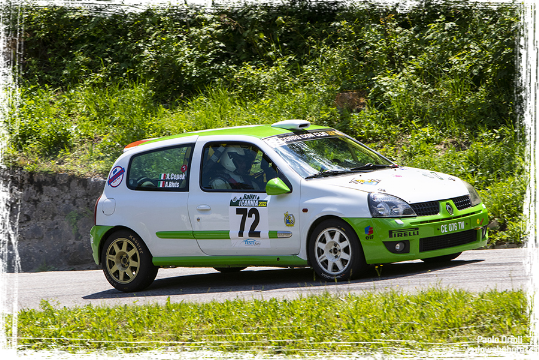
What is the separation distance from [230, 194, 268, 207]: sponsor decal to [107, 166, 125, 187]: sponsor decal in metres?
1.75

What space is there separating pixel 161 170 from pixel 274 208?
5.56ft

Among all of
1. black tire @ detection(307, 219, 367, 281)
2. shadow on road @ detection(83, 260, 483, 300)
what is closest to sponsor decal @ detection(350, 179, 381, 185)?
black tire @ detection(307, 219, 367, 281)

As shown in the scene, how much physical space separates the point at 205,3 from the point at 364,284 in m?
11.7

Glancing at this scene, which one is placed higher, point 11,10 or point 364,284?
point 11,10

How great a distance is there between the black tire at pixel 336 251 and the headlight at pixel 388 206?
32 cm

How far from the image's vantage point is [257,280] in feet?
26.5

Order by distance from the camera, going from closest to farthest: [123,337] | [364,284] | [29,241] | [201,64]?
1. [123,337]
2. [364,284]
3. [29,241]
4. [201,64]

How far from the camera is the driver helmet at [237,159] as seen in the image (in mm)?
7371

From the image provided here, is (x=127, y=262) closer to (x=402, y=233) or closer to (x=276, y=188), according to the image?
(x=276, y=188)

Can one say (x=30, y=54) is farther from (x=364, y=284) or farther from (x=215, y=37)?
(x=364, y=284)

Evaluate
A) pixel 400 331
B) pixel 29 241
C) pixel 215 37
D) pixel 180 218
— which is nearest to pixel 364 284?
pixel 400 331

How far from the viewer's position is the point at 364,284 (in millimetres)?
6453

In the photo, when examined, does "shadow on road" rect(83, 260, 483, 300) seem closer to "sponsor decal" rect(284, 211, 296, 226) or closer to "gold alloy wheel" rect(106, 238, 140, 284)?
"gold alloy wheel" rect(106, 238, 140, 284)

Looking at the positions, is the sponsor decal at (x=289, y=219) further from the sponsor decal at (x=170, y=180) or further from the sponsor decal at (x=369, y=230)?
the sponsor decal at (x=170, y=180)
